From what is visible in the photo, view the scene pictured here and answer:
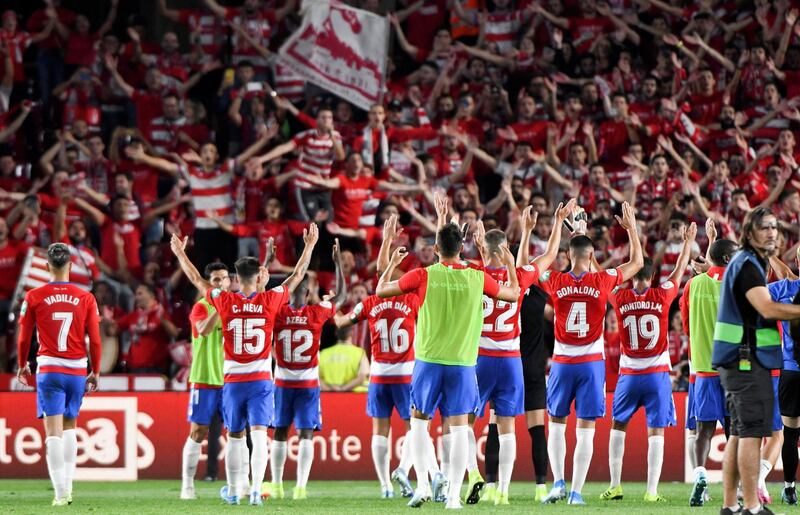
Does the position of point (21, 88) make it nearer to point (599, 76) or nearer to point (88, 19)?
point (88, 19)

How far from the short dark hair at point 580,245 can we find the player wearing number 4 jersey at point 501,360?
10.7 inches

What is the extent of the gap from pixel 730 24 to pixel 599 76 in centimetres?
255

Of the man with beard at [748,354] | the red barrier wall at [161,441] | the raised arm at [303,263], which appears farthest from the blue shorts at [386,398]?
the man with beard at [748,354]

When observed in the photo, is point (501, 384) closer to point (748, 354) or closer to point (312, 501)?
point (312, 501)

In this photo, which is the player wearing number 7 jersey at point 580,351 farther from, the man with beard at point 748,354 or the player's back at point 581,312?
the man with beard at point 748,354

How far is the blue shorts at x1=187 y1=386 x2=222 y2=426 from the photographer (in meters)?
13.3

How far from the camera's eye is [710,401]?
12648 mm

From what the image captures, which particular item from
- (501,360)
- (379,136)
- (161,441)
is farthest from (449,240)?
(379,136)

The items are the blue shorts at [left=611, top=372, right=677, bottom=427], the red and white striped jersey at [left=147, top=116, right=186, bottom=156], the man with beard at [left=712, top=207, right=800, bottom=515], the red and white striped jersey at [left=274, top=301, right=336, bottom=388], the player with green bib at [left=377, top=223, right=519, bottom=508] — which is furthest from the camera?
the red and white striped jersey at [left=147, top=116, right=186, bottom=156]

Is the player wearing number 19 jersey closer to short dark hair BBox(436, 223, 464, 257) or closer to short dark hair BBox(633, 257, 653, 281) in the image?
short dark hair BBox(436, 223, 464, 257)

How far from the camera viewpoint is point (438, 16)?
75.3 ft

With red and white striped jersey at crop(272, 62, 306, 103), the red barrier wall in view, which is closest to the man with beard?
the red barrier wall

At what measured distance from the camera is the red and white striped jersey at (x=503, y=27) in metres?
22.3

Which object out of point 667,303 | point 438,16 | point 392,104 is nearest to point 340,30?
point 392,104
